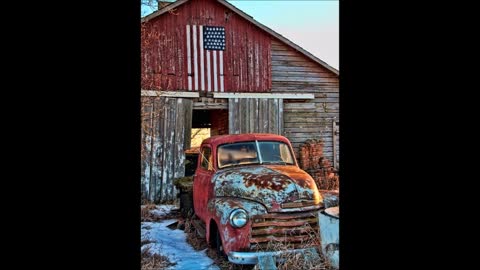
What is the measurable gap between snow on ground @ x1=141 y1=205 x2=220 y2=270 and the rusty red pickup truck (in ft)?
0.87

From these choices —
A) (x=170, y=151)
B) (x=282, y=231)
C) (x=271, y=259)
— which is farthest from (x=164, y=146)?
(x=271, y=259)

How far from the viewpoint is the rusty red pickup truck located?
4.63 m

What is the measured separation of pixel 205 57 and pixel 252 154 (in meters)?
4.69

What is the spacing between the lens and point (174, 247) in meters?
5.85

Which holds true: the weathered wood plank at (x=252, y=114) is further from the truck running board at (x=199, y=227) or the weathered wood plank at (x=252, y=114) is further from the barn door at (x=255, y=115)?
the truck running board at (x=199, y=227)

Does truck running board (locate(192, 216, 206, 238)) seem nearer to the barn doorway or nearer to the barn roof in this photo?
the barn doorway

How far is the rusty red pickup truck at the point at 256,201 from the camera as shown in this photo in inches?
182

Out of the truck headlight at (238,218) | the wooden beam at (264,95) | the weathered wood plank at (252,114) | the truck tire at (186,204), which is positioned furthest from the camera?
the weathered wood plank at (252,114)

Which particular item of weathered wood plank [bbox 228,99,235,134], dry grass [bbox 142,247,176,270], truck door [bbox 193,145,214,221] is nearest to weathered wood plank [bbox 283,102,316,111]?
weathered wood plank [bbox 228,99,235,134]

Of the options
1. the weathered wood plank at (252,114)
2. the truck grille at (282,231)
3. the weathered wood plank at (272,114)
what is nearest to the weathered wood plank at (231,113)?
the weathered wood plank at (252,114)

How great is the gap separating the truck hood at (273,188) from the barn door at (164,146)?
443 centimetres

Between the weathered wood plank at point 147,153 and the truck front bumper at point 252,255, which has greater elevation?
the weathered wood plank at point 147,153
